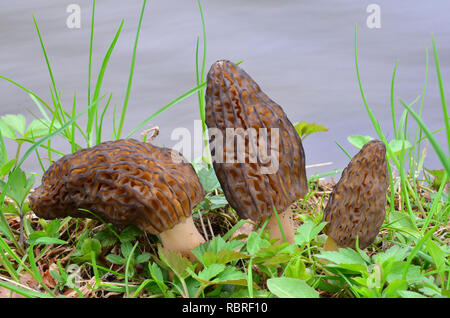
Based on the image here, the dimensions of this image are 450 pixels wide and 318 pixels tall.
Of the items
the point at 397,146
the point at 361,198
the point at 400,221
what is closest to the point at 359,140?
the point at 397,146

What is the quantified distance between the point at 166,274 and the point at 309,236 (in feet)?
1.28

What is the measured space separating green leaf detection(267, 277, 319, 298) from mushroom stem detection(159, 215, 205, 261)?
36cm

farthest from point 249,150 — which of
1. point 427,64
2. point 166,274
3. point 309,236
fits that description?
point 427,64

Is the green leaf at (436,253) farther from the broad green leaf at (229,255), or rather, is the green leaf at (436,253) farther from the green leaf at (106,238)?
the green leaf at (106,238)

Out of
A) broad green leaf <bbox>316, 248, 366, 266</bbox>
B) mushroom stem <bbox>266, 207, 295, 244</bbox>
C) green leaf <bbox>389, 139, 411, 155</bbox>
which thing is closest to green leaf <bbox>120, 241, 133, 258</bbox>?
mushroom stem <bbox>266, 207, 295, 244</bbox>

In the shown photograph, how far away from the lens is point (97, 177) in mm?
1405

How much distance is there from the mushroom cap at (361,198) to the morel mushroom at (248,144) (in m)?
0.14

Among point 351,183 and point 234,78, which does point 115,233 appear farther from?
point 351,183

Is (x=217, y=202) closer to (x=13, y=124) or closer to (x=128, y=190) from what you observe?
(x=128, y=190)

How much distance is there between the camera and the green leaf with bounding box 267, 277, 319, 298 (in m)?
1.19

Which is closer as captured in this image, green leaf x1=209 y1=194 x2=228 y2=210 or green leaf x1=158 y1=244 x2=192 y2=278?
green leaf x1=158 y1=244 x2=192 y2=278

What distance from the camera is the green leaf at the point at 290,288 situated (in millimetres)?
1189

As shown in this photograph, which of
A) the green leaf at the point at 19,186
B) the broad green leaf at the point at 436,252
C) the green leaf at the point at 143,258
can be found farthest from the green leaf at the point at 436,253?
the green leaf at the point at 19,186

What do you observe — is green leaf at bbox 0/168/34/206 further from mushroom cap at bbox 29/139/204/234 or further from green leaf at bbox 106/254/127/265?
green leaf at bbox 106/254/127/265
